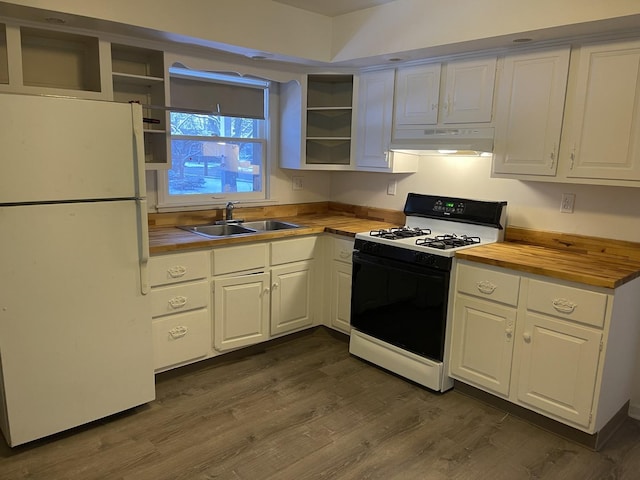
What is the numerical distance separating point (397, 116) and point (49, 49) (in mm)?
2239

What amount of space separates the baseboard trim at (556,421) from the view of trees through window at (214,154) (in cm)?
229

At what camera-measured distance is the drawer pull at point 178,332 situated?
288cm

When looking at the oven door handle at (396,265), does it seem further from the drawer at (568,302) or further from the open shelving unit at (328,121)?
the open shelving unit at (328,121)

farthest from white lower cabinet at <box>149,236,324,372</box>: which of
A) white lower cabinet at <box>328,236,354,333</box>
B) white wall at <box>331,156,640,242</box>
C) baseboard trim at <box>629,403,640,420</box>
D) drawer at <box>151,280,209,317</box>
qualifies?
baseboard trim at <box>629,403,640,420</box>

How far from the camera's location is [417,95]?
3240mm

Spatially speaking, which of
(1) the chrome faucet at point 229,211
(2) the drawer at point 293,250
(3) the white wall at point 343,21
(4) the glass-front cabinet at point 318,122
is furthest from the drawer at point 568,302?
(1) the chrome faucet at point 229,211

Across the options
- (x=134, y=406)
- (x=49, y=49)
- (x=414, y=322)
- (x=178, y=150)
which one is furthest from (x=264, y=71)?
(x=134, y=406)

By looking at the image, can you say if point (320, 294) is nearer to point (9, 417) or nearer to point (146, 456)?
point (146, 456)

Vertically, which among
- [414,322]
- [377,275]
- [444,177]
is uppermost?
[444,177]

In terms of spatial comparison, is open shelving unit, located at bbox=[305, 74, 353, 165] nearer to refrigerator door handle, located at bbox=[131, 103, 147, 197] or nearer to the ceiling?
the ceiling

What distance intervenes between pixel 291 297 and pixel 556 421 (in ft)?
6.04

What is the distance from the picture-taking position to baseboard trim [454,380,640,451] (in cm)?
240

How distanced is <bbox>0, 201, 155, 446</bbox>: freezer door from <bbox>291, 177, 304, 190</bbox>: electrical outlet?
190 cm

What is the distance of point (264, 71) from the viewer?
3.53 meters
